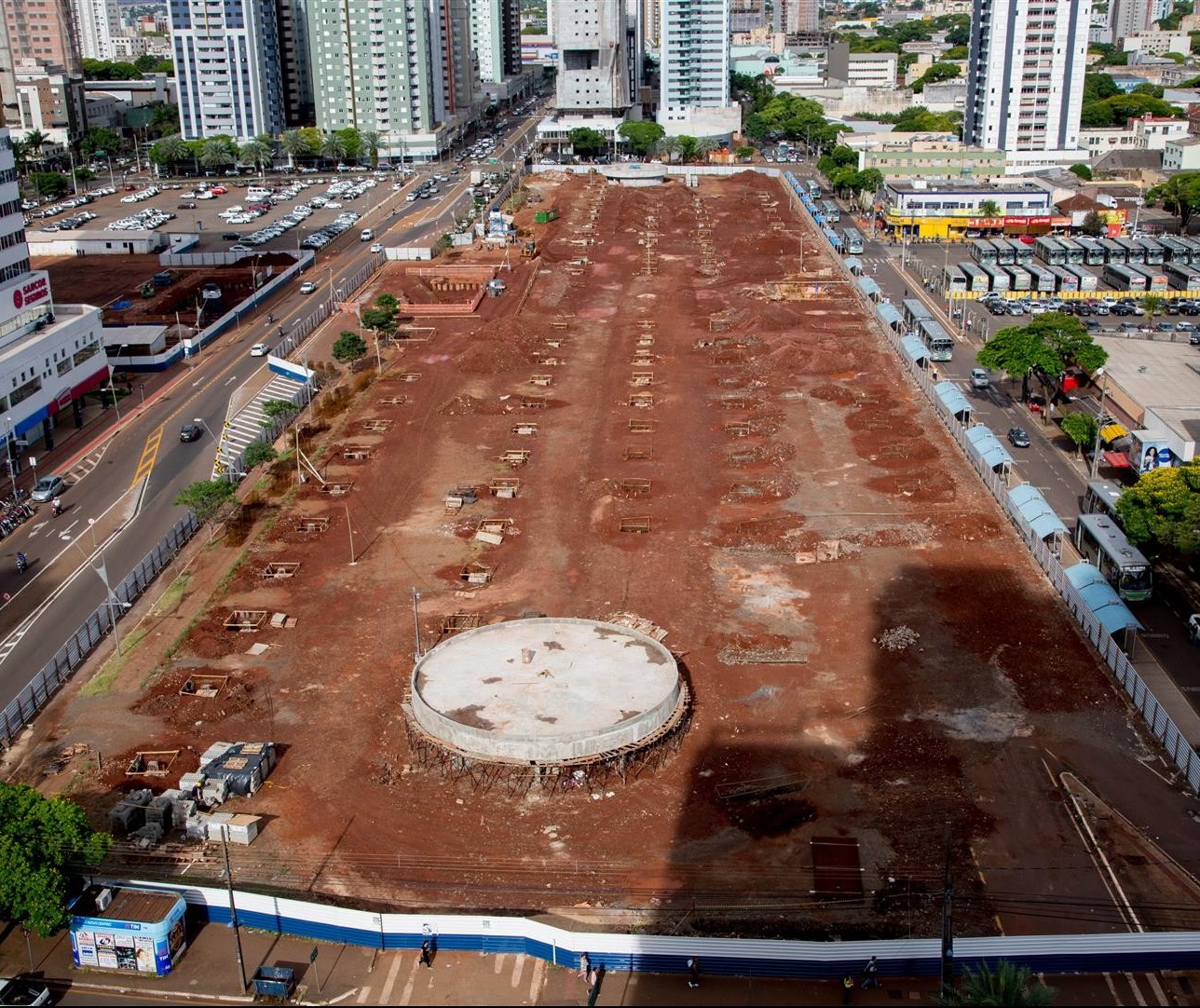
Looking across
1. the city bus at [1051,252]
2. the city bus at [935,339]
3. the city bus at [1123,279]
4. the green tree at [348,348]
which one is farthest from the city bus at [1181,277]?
the green tree at [348,348]

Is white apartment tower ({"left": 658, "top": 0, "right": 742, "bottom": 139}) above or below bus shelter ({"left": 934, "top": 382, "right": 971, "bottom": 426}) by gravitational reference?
above

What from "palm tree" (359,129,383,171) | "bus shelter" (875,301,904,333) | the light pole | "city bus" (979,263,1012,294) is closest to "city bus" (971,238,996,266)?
"city bus" (979,263,1012,294)

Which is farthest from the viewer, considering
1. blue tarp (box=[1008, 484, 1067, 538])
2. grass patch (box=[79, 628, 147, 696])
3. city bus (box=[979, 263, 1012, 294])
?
city bus (box=[979, 263, 1012, 294])

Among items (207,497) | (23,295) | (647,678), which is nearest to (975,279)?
(207,497)

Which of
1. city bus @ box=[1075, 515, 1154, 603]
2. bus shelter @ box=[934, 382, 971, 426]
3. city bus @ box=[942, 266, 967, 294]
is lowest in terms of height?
city bus @ box=[1075, 515, 1154, 603]

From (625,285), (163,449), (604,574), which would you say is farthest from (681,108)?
(604,574)

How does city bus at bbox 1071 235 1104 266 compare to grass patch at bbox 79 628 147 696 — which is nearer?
grass patch at bbox 79 628 147 696

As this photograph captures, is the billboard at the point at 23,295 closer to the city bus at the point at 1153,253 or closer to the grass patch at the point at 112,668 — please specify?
the grass patch at the point at 112,668

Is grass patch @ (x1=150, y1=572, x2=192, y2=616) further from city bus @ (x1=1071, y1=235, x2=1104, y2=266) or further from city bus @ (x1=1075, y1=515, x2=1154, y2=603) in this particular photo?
city bus @ (x1=1071, y1=235, x2=1104, y2=266)

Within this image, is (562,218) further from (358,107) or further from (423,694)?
(423,694)
